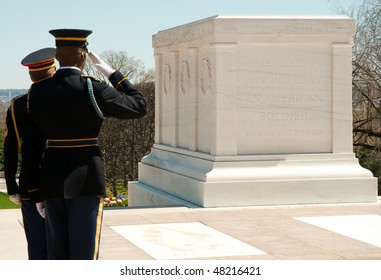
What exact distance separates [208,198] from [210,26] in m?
2.56

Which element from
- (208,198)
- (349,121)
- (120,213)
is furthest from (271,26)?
(120,213)

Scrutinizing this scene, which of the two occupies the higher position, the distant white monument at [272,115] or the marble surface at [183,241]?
the distant white monument at [272,115]

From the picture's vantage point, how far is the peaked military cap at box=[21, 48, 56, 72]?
500cm

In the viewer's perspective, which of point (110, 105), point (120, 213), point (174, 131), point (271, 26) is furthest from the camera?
point (174, 131)

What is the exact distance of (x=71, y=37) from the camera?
4426 mm

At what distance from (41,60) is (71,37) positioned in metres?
0.67

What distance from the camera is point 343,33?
11.7 meters

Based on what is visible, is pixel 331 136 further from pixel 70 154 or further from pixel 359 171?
pixel 70 154

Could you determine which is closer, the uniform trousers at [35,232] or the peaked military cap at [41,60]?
the peaked military cap at [41,60]

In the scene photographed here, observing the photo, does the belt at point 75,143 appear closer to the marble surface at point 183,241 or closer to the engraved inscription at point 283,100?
the marble surface at point 183,241

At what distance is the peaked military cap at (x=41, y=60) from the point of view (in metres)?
5.00

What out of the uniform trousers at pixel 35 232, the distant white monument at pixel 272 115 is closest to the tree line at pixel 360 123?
the distant white monument at pixel 272 115

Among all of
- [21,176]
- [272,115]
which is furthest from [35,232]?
[272,115]

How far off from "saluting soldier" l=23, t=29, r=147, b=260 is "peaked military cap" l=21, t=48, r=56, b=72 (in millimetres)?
452
